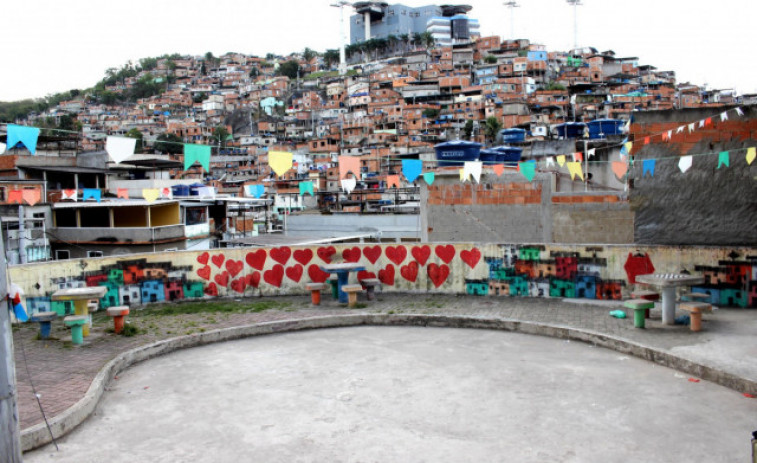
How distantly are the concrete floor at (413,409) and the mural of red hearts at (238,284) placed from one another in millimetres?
3963

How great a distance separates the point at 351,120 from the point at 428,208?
290ft

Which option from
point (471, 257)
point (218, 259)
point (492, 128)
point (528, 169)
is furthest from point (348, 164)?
point (492, 128)

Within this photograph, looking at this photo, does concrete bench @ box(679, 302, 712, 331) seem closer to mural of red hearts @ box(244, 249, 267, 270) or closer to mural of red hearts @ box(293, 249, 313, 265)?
mural of red hearts @ box(293, 249, 313, 265)

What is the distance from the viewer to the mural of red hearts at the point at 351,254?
46.5 ft

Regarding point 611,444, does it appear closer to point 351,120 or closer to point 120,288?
point 120,288

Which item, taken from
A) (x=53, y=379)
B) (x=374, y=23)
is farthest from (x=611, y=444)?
(x=374, y=23)

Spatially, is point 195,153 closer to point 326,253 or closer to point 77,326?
point 77,326

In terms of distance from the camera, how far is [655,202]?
12875mm

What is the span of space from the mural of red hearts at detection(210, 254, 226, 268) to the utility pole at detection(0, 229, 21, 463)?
993 cm

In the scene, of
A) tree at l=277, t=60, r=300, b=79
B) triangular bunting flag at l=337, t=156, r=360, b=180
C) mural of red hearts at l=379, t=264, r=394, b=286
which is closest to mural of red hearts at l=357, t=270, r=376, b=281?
mural of red hearts at l=379, t=264, r=394, b=286

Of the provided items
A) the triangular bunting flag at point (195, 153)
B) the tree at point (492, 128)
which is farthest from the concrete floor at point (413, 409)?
the tree at point (492, 128)

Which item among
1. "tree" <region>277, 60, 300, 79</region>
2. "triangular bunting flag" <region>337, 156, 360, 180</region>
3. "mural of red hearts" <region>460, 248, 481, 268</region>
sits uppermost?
"tree" <region>277, 60, 300, 79</region>

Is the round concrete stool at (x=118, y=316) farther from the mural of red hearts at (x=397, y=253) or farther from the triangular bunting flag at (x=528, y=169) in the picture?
the triangular bunting flag at (x=528, y=169)

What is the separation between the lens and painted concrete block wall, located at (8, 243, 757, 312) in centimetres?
1171
